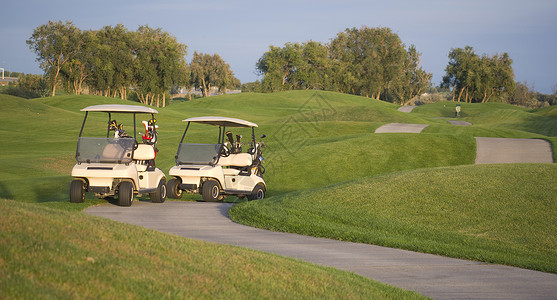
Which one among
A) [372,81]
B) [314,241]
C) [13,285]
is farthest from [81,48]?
[13,285]

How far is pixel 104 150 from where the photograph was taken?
14.6m

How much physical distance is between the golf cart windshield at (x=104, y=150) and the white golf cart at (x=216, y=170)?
2054 millimetres

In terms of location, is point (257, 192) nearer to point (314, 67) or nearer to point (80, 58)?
point (80, 58)

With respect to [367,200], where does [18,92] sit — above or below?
above

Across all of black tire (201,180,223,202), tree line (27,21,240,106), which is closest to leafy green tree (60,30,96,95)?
tree line (27,21,240,106)

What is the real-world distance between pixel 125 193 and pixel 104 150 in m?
1.29

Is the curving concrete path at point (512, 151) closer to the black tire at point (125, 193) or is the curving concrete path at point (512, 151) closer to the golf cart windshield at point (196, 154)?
the golf cart windshield at point (196, 154)

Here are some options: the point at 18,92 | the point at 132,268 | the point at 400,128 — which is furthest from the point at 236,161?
the point at 18,92

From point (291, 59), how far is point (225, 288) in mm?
101732

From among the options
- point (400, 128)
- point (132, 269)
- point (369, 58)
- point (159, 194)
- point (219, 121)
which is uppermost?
point (369, 58)

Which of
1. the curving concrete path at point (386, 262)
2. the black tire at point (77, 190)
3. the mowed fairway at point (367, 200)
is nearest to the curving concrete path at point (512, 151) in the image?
the mowed fairway at point (367, 200)

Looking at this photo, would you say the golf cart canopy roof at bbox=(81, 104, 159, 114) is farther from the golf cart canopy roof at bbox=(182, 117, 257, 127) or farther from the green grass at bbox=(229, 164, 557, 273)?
the green grass at bbox=(229, 164, 557, 273)

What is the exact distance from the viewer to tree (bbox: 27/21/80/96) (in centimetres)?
7856

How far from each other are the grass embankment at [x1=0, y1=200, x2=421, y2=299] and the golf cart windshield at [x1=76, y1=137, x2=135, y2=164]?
7564 millimetres
